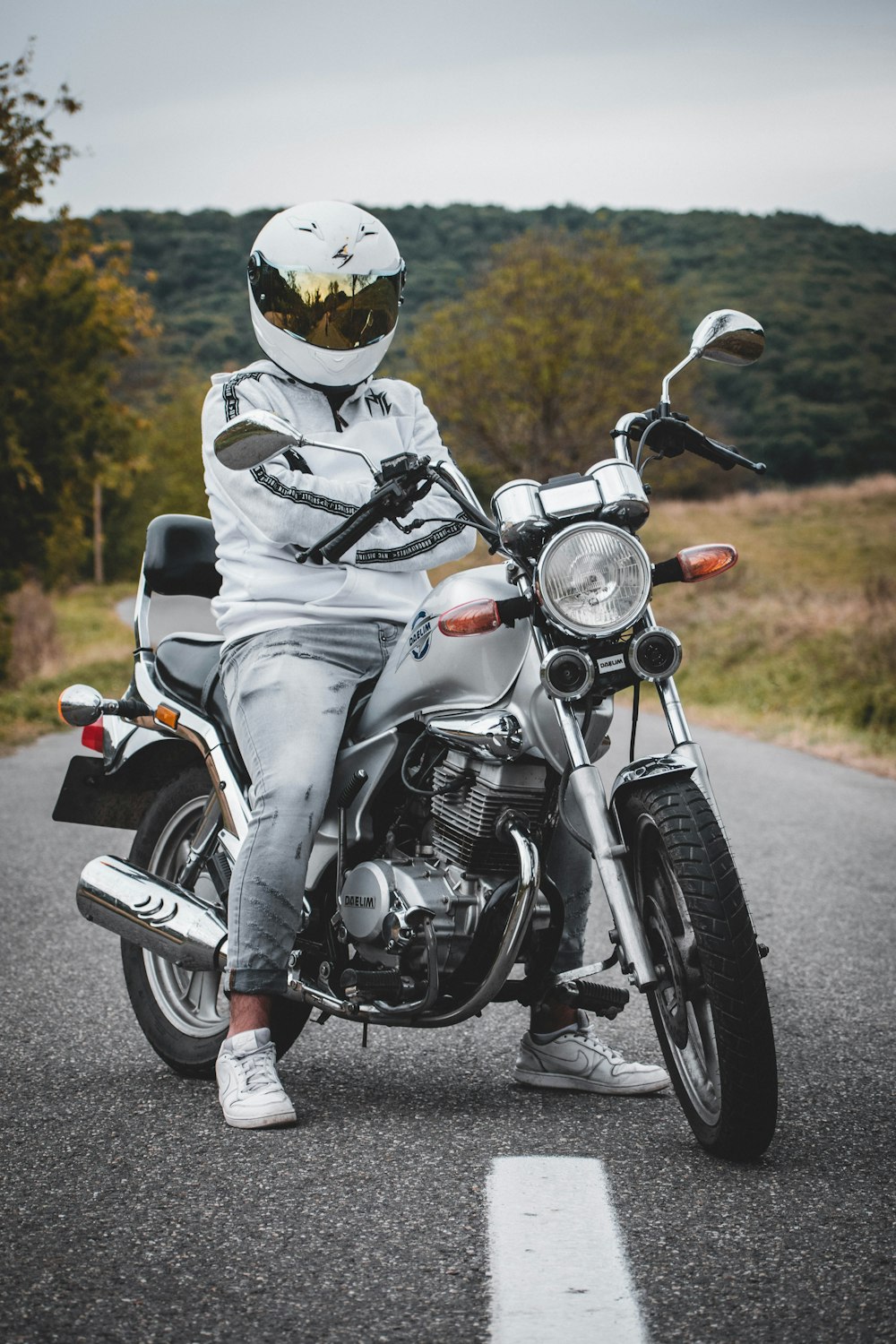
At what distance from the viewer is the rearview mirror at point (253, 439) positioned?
296cm

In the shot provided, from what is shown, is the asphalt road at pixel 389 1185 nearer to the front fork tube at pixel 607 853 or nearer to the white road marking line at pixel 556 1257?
the white road marking line at pixel 556 1257

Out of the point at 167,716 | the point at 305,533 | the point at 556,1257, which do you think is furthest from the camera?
the point at 167,716

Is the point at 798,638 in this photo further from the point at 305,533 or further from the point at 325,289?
the point at 305,533

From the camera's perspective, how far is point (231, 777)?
372 centimetres

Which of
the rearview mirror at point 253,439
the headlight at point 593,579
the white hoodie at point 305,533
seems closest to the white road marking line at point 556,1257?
the headlight at point 593,579

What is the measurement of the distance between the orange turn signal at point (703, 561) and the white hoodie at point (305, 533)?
682 mm

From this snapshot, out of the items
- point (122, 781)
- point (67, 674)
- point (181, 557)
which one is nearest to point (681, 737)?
point (181, 557)

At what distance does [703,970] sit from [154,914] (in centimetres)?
153

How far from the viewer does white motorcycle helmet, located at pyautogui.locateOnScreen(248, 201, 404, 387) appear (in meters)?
3.71

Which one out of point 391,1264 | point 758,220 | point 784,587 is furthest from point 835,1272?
point 758,220

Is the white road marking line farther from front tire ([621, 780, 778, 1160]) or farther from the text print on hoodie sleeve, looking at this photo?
the text print on hoodie sleeve

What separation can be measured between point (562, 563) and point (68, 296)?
21.9 metres

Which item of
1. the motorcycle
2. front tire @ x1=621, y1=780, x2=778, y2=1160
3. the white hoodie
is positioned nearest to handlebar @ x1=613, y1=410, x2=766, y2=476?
the motorcycle

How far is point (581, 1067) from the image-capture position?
3.65 metres
